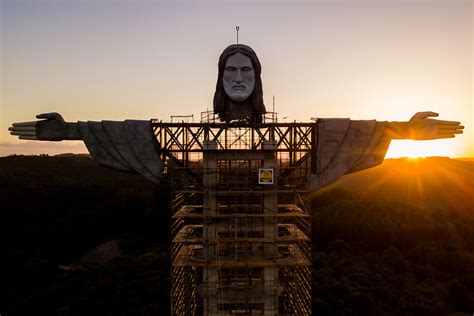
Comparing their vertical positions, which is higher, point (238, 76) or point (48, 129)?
point (238, 76)

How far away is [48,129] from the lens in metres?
17.0

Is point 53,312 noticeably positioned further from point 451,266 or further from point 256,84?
point 451,266

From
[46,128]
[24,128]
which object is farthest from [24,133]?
[46,128]

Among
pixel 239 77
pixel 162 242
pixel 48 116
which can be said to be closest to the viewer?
pixel 48 116

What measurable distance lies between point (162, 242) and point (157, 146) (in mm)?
35420

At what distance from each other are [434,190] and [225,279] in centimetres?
5576

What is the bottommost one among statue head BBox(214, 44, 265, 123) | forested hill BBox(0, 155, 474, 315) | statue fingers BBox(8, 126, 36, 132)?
forested hill BBox(0, 155, 474, 315)

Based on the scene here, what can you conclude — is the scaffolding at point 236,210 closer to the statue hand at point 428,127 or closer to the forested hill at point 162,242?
the statue hand at point 428,127

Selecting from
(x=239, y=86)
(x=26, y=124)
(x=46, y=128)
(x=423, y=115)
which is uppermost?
(x=239, y=86)

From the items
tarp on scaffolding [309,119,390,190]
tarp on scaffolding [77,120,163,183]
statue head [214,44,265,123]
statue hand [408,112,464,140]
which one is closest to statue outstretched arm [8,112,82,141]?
tarp on scaffolding [77,120,163,183]

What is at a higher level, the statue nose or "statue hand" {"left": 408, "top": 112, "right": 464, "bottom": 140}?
the statue nose

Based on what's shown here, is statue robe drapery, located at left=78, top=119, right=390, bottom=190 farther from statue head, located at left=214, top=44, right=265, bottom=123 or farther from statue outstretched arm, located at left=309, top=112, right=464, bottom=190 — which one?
statue head, located at left=214, top=44, right=265, bottom=123

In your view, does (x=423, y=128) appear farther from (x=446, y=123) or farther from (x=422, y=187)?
(x=422, y=187)

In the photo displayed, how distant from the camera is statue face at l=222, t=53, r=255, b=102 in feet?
57.7
